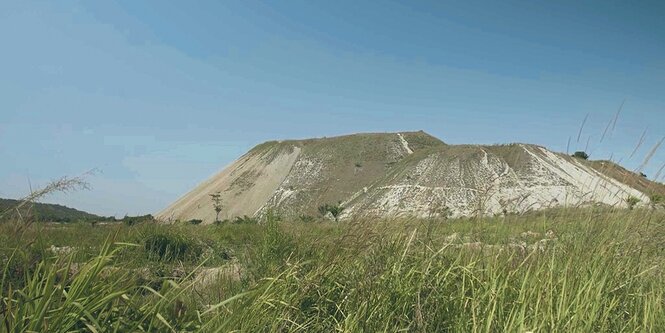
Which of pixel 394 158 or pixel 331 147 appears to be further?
pixel 331 147

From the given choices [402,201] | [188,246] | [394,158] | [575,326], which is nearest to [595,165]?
[402,201]

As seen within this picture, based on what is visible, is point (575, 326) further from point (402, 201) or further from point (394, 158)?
point (394, 158)

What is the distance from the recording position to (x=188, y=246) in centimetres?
962

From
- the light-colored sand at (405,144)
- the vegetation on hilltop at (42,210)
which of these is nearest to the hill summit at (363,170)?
the light-colored sand at (405,144)

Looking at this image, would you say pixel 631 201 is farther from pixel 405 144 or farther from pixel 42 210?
pixel 405 144

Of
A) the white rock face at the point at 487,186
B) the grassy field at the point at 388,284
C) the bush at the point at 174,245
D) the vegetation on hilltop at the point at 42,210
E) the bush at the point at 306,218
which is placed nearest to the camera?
the grassy field at the point at 388,284

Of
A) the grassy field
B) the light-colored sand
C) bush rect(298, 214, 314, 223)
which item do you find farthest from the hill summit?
the grassy field

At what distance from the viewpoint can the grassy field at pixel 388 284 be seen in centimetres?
248

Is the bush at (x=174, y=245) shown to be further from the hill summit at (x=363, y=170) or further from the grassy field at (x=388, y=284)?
the hill summit at (x=363, y=170)

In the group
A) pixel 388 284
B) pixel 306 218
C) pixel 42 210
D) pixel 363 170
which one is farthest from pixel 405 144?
pixel 388 284

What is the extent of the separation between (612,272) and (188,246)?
7.58 metres

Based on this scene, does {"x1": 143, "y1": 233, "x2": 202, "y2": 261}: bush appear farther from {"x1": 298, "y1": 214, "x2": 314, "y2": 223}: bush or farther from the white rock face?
the white rock face

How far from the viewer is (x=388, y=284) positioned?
3.52 m

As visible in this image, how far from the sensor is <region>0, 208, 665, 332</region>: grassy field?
2.48 m
